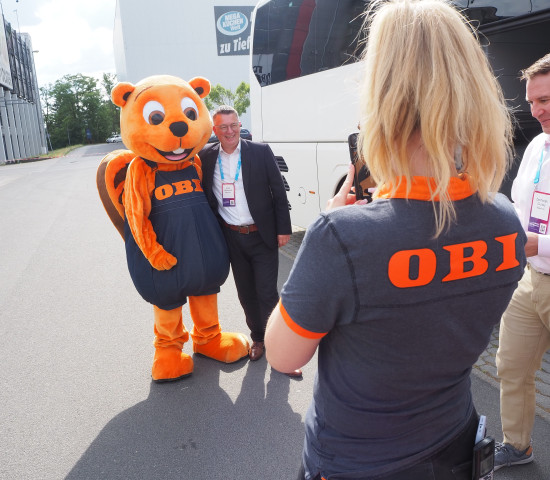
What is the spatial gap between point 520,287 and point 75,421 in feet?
9.16

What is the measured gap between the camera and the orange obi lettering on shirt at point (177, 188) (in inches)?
132

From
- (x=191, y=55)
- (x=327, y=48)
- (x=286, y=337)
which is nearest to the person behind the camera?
(x=286, y=337)

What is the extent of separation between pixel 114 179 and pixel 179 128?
0.61m

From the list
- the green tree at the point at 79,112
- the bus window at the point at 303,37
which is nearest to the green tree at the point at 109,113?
the green tree at the point at 79,112

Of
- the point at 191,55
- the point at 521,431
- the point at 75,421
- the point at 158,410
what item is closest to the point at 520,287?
the point at 521,431

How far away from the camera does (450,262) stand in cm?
102

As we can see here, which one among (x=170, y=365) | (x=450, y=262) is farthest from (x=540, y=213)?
(x=170, y=365)

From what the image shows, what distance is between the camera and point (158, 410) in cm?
326

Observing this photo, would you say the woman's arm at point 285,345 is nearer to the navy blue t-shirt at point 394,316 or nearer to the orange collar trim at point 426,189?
the navy blue t-shirt at point 394,316

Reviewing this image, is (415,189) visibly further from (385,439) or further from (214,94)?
(214,94)

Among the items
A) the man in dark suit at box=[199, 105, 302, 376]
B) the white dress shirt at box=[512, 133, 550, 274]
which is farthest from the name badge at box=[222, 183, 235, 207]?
the white dress shirt at box=[512, 133, 550, 274]

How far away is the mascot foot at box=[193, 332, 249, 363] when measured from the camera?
3852mm

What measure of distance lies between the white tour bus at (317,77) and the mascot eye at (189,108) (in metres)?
1.61

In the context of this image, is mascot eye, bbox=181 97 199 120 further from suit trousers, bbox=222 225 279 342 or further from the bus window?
the bus window
